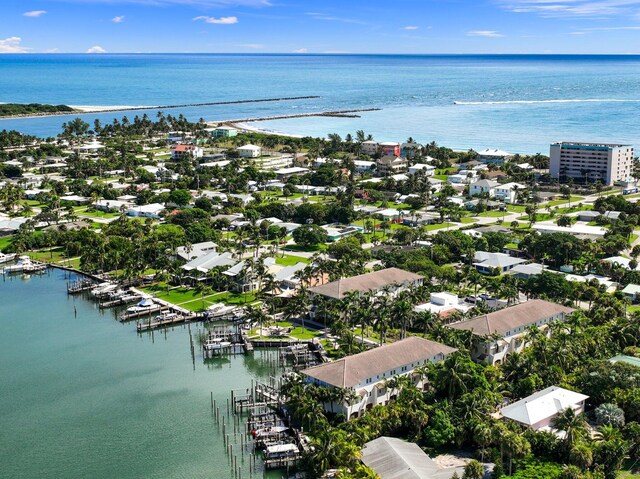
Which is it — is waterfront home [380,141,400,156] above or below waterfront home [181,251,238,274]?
above

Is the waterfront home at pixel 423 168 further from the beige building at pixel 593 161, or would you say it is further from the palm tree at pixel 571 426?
the palm tree at pixel 571 426

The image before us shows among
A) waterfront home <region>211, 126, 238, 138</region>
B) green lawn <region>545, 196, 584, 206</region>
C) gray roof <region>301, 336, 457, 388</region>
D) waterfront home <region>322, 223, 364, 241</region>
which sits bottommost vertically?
waterfront home <region>322, 223, 364, 241</region>

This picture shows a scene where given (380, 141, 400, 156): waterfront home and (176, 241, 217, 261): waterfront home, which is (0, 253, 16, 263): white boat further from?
(380, 141, 400, 156): waterfront home

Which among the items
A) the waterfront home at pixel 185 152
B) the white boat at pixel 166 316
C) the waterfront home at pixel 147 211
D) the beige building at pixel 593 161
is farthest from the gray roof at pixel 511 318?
the waterfront home at pixel 185 152

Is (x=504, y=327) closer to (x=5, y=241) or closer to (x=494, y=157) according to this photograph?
(x=5, y=241)

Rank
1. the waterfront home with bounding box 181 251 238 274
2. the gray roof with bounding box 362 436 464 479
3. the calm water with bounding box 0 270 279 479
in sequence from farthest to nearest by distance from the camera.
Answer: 1. the waterfront home with bounding box 181 251 238 274
2. the calm water with bounding box 0 270 279 479
3. the gray roof with bounding box 362 436 464 479

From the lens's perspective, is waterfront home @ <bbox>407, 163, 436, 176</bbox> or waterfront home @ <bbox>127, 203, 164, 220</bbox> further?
waterfront home @ <bbox>407, 163, 436, 176</bbox>

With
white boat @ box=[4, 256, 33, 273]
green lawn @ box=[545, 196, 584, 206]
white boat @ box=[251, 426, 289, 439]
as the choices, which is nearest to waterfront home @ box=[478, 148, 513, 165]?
Answer: green lawn @ box=[545, 196, 584, 206]
